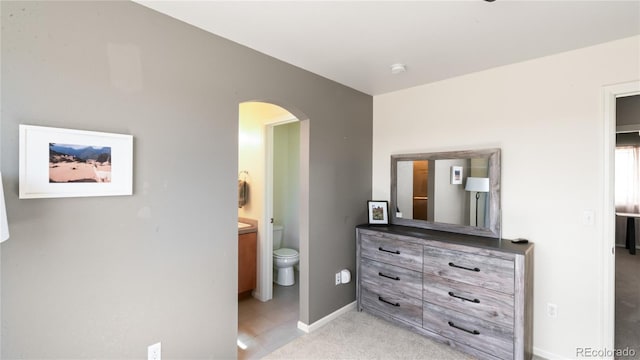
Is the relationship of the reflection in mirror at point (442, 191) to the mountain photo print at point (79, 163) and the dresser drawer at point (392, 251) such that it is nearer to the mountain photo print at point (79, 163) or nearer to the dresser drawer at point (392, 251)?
→ the dresser drawer at point (392, 251)

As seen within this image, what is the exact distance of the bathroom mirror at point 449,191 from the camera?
8.35 ft

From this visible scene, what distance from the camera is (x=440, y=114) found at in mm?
2916

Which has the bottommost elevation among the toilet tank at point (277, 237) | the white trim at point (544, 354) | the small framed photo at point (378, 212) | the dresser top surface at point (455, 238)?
the white trim at point (544, 354)

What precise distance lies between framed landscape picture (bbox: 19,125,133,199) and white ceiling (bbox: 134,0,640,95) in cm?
84

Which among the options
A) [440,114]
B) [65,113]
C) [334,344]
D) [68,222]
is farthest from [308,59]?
[334,344]

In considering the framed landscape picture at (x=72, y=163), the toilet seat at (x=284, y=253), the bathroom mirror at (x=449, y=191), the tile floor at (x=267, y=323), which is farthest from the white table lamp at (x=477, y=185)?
the framed landscape picture at (x=72, y=163)

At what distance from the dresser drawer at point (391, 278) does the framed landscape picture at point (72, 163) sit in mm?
2197

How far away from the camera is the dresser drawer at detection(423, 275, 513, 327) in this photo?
2111 millimetres

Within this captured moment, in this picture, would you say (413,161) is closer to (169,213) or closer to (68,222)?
(169,213)

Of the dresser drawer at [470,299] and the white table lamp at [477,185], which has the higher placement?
the white table lamp at [477,185]

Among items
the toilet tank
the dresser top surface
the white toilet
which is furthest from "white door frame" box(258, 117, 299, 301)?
the dresser top surface

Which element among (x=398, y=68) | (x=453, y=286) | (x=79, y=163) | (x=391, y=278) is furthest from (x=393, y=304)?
(x=79, y=163)

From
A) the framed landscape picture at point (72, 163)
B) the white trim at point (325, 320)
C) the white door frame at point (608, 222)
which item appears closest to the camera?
the framed landscape picture at point (72, 163)

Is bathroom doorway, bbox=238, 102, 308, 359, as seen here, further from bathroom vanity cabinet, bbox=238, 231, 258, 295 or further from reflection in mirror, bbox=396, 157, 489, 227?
reflection in mirror, bbox=396, 157, 489, 227
